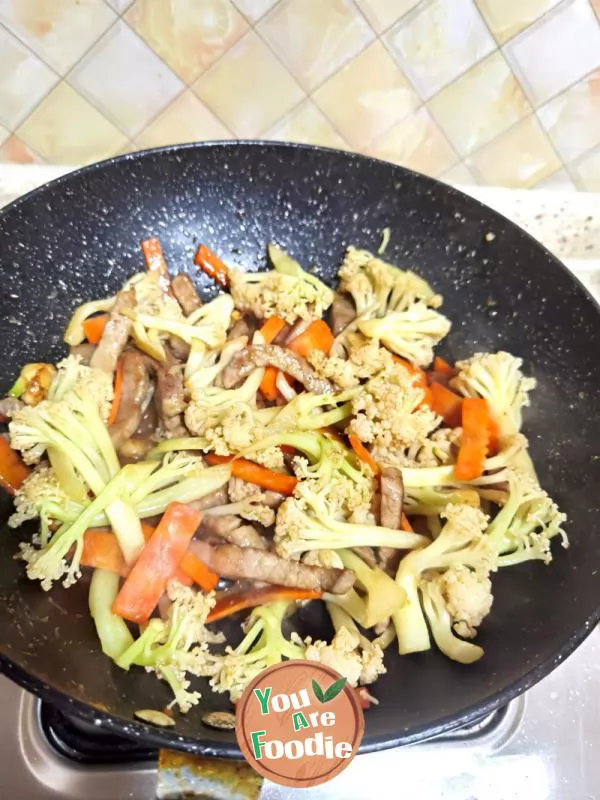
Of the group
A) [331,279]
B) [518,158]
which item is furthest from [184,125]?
[518,158]

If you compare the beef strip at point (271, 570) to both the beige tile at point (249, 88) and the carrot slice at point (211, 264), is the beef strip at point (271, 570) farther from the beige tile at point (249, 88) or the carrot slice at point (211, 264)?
the beige tile at point (249, 88)

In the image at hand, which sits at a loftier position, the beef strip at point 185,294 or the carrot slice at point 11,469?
the beef strip at point 185,294

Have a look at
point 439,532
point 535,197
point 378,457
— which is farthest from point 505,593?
point 535,197

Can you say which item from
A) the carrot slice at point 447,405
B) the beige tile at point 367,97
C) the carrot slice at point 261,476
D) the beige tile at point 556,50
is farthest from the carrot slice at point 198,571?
the beige tile at point 556,50

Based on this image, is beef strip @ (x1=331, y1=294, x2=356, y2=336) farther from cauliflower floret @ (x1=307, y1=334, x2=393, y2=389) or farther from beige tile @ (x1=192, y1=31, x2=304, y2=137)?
beige tile @ (x1=192, y1=31, x2=304, y2=137)

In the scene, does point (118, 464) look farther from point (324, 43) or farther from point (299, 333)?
point (324, 43)

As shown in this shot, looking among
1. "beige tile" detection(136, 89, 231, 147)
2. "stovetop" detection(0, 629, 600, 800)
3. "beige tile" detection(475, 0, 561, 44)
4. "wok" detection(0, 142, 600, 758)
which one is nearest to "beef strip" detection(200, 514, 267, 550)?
"wok" detection(0, 142, 600, 758)
